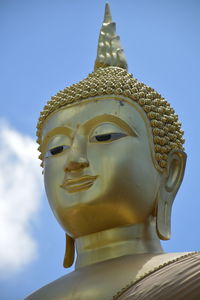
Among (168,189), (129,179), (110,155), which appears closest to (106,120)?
(110,155)

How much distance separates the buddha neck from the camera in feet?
21.2

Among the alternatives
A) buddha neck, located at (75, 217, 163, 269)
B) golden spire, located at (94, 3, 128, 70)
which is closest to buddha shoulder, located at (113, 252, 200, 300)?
buddha neck, located at (75, 217, 163, 269)

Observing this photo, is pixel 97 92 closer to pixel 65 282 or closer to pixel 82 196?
pixel 82 196

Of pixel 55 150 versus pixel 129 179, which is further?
pixel 55 150

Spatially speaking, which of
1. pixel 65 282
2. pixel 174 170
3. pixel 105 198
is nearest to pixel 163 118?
pixel 174 170

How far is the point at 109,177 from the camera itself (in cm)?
643

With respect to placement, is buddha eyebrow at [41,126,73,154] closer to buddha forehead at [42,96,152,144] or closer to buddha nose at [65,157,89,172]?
buddha forehead at [42,96,152,144]

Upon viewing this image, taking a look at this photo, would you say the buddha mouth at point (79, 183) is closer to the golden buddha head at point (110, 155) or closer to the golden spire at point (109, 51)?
the golden buddha head at point (110, 155)

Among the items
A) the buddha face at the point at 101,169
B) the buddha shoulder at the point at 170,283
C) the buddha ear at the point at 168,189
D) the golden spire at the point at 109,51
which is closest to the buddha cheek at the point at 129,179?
the buddha face at the point at 101,169

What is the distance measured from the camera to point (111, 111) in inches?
263

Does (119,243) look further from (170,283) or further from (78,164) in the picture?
(170,283)

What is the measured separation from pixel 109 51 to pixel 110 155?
137cm

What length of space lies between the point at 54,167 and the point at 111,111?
625mm

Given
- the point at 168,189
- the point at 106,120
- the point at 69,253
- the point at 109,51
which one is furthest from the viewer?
the point at 109,51
